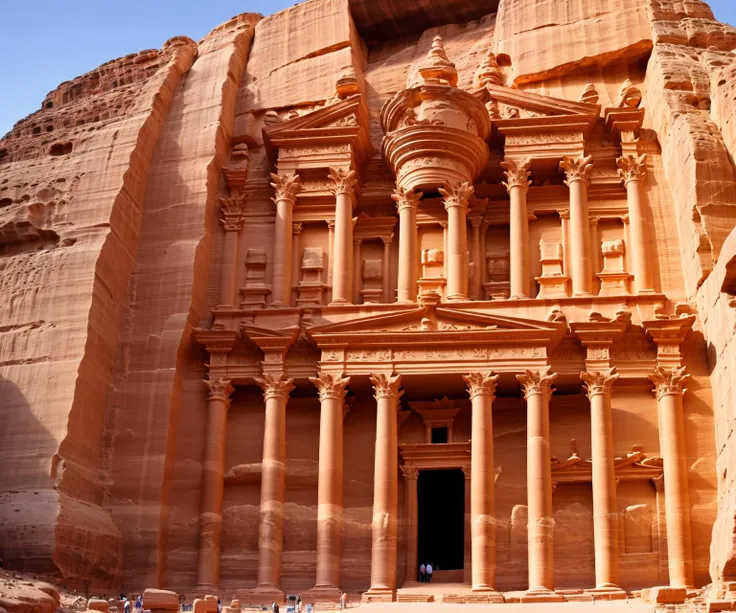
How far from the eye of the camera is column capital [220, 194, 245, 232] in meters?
29.2

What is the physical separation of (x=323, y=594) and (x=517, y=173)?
1051cm

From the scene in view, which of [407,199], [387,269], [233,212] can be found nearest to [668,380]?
[387,269]

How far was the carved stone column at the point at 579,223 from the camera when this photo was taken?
2712 centimetres

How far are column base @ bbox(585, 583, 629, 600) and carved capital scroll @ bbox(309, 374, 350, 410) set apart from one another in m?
6.37

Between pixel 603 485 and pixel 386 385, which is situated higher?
pixel 386 385

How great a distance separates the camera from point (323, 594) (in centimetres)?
2416

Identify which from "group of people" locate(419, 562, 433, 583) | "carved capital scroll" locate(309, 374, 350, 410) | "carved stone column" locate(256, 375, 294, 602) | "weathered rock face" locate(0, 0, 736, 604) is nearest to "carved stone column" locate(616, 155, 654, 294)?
"weathered rock face" locate(0, 0, 736, 604)

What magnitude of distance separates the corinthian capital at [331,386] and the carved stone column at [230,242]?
3339 millimetres

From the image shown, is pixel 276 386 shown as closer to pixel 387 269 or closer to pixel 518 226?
pixel 387 269

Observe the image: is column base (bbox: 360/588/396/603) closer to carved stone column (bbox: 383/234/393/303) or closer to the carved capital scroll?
the carved capital scroll

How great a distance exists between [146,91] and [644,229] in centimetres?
1255

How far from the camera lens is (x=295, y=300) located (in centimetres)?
2827

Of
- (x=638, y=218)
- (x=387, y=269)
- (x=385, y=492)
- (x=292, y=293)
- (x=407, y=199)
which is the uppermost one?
(x=407, y=199)

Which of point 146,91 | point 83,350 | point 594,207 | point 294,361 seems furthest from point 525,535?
point 146,91
